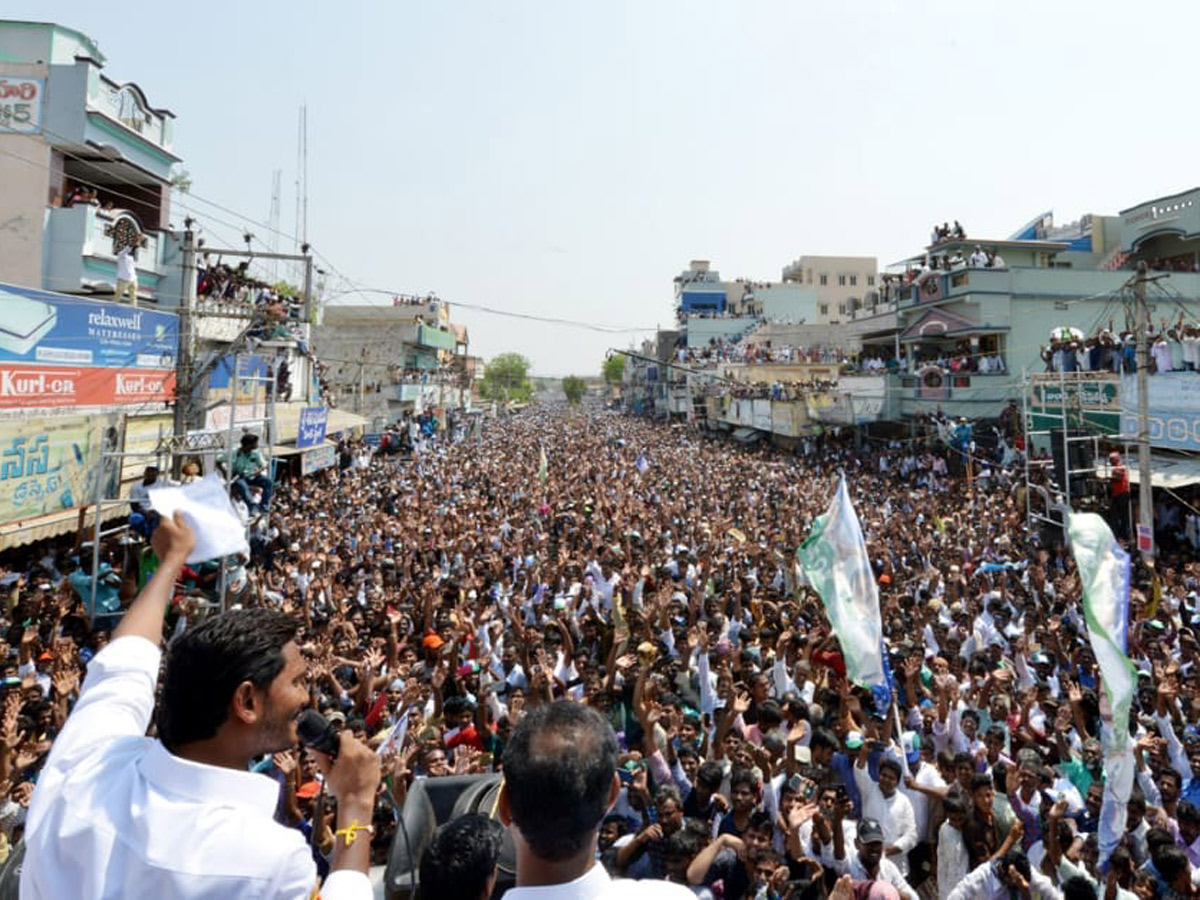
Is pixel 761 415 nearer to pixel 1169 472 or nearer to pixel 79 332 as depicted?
pixel 1169 472

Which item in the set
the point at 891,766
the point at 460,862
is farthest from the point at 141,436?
the point at 460,862

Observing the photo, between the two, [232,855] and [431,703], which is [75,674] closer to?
[431,703]

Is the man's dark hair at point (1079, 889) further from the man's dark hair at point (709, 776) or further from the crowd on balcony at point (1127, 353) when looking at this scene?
the crowd on balcony at point (1127, 353)

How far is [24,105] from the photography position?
46.4 feet

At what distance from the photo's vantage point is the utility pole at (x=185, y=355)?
35.9 ft

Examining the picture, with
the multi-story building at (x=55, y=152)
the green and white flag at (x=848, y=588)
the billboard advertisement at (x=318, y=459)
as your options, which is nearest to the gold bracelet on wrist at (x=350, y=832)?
the green and white flag at (x=848, y=588)

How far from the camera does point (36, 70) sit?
1412 centimetres

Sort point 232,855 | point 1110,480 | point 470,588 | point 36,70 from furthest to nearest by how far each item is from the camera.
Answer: point 36,70 → point 1110,480 → point 470,588 → point 232,855

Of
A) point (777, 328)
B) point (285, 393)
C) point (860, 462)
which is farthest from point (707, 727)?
point (777, 328)

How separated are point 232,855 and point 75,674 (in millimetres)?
5911

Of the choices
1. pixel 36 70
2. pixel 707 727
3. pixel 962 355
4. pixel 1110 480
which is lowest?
pixel 707 727

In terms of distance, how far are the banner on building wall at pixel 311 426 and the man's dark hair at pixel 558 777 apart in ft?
60.7

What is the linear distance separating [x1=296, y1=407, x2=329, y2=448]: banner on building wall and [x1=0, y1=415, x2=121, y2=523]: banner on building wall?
6911 millimetres

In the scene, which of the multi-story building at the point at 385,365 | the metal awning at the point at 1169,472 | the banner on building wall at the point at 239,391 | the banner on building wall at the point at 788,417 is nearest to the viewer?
the metal awning at the point at 1169,472
